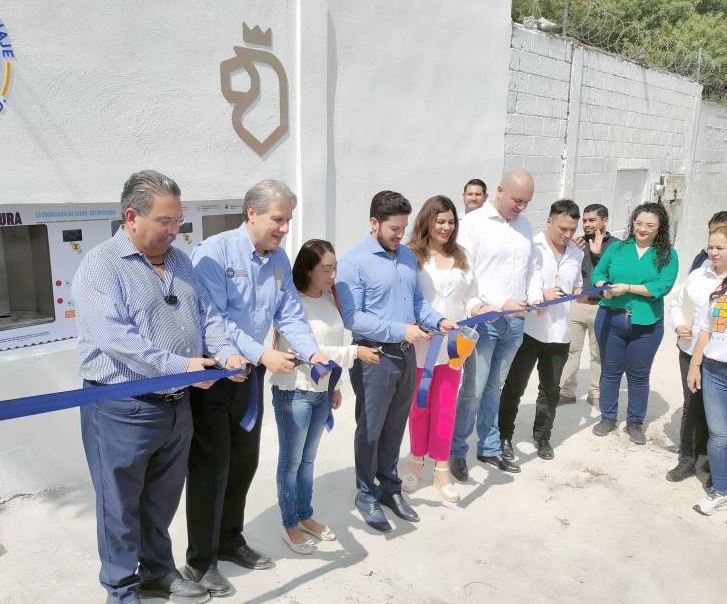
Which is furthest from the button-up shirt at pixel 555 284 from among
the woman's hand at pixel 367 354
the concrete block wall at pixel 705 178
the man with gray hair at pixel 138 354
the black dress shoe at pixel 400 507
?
the concrete block wall at pixel 705 178

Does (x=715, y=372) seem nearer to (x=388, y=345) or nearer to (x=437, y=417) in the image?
(x=437, y=417)

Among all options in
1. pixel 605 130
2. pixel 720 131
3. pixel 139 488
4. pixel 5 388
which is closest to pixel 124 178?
pixel 5 388

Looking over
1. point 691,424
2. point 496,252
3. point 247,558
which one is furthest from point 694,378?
point 247,558

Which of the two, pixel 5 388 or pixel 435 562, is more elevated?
pixel 5 388

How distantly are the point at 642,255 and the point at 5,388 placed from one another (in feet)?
14.3

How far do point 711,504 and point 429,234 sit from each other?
2420 millimetres

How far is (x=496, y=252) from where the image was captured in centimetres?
411

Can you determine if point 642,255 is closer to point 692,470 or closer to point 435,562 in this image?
point 692,470

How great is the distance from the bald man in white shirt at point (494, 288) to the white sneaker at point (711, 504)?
4.69 feet

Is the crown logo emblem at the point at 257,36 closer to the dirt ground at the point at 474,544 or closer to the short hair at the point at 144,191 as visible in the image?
the short hair at the point at 144,191

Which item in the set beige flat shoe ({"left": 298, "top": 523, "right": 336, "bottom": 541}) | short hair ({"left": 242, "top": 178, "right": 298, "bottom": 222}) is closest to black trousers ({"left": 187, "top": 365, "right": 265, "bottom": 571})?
beige flat shoe ({"left": 298, "top": 523, "right": 336, "bottom": 541})

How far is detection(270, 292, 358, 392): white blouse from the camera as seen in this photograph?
305 centimetres

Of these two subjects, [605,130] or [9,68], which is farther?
[605,130]

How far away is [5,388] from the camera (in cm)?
356
